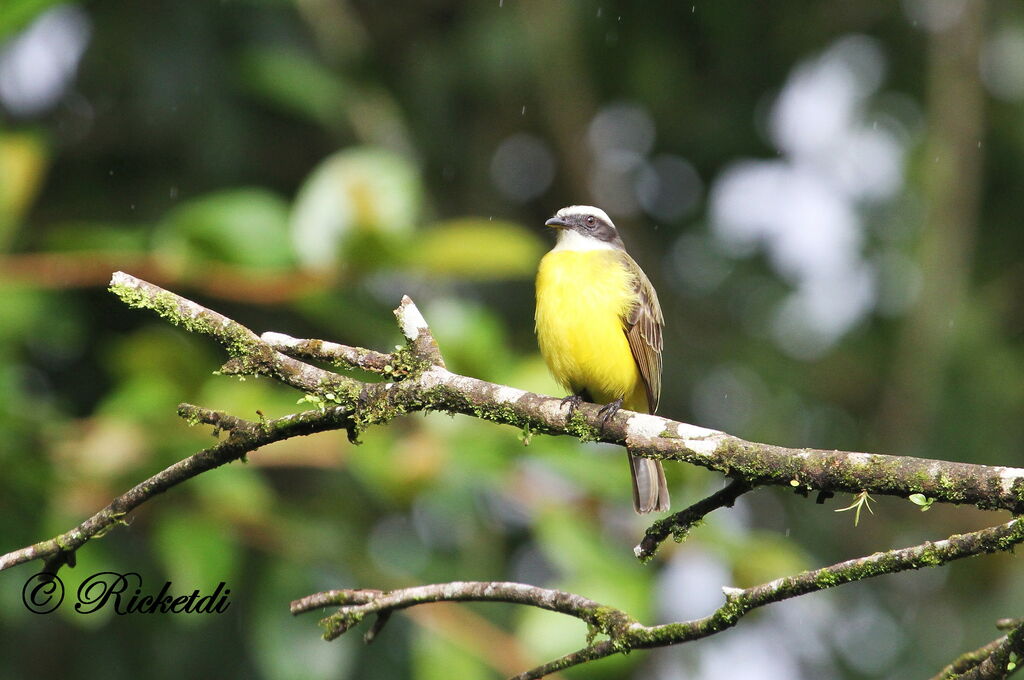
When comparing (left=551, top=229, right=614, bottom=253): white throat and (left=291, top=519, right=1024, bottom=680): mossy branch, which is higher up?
(left=551, top=229, right=614, bottom=253): white throat

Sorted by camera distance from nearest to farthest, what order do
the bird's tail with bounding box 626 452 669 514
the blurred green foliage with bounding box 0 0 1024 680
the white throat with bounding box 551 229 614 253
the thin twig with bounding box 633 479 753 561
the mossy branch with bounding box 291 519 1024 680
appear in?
the mossy branch with bounding box 291 519 1024 680, the thin twig with bounding box 633 479 753 561, the blurred green foliage with bounding box 0 0 1024 680, the bird's tail with bounding box 626 452 669 514, the white throat with bounding box 551 229 614 253

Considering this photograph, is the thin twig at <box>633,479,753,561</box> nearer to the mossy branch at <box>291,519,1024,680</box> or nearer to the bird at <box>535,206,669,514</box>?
the mossy branch at <box>291,519,1024,680</box>

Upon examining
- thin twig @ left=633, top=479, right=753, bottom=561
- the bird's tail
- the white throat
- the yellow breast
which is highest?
the white throat

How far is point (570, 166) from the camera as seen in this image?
24.6ft

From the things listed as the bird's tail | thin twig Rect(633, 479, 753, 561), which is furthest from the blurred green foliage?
thin twig Rect(633, 479, 753, 561)

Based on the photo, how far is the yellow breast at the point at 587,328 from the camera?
4707 millimetres

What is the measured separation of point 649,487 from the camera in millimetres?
4734

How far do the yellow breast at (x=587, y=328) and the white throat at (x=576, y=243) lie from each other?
534mm

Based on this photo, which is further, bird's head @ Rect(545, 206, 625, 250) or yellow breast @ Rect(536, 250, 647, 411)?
bird's head @ Rect(545, 206, 625, 250)

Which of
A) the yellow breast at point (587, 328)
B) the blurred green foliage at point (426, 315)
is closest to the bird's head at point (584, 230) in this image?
the blurred green foliage at point (426, 315)

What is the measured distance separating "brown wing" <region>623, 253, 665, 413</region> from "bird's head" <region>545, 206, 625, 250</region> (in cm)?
49

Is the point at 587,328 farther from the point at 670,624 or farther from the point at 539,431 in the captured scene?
the point at 670,624

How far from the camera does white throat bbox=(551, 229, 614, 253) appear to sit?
5.51m

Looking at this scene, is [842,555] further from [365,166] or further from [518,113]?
[365,166]
